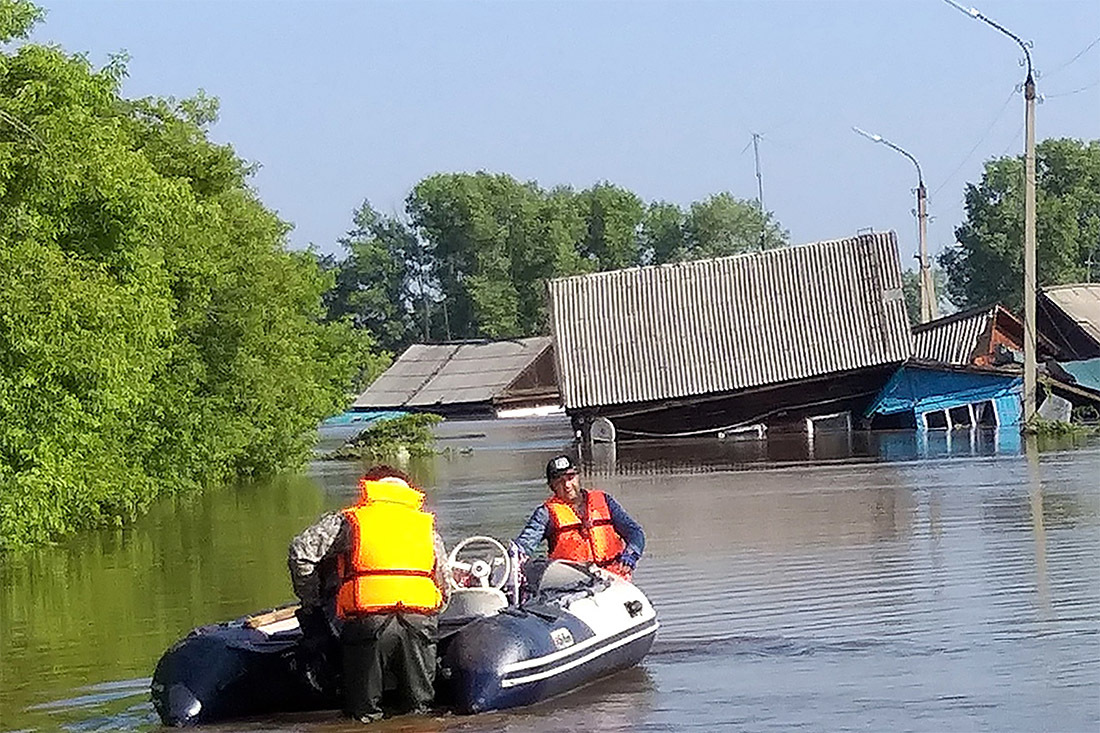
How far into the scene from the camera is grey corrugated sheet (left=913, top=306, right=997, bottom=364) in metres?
54.8

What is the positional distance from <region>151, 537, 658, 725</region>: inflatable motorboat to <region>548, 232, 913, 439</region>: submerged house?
38.3m

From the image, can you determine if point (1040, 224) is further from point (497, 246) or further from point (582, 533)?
point (582, 533)

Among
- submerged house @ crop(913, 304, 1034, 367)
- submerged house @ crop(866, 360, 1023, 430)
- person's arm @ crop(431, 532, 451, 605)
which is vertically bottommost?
person's arm @ crop(431, 532, 451, 605)

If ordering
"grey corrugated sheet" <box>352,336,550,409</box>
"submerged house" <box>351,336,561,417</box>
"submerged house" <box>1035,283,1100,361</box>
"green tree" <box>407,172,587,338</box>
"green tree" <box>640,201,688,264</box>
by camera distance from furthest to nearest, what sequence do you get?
"green tree" <box>640,201,688,264</box> → "green tree" <box>407,172,587,338</box> → "submerged house" <box>351,336,561,417</box> → "grey corrugated sheet" <box>352,336,550,409</box> → "submerged house" <box>1035,283,1100,361</box>

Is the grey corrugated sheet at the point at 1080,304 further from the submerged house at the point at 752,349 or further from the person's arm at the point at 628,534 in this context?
the person's arm at the point at 628,534

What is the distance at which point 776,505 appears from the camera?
27.5 m

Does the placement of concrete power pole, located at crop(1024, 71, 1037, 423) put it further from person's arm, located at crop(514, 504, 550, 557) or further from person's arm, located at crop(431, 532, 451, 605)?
person's arm, located at crop(431, 532, 451, 605)

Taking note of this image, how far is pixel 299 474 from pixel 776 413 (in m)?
13.4

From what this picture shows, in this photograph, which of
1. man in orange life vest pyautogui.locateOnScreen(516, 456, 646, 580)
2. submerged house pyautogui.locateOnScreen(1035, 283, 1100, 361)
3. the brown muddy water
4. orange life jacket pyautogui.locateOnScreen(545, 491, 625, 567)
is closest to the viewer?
the brown muddy water

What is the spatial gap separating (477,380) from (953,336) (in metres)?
33.9

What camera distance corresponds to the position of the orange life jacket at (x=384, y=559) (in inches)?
435

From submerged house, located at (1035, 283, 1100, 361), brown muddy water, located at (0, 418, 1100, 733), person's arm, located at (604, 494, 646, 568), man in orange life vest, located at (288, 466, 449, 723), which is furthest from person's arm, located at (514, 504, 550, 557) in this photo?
submerged house, located at (1035, 283, 1100, 361)

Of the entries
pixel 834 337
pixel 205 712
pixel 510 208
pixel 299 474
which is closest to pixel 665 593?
pixel 205 712

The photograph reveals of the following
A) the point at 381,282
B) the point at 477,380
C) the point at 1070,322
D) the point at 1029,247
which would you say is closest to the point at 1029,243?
the point at 1029,247
